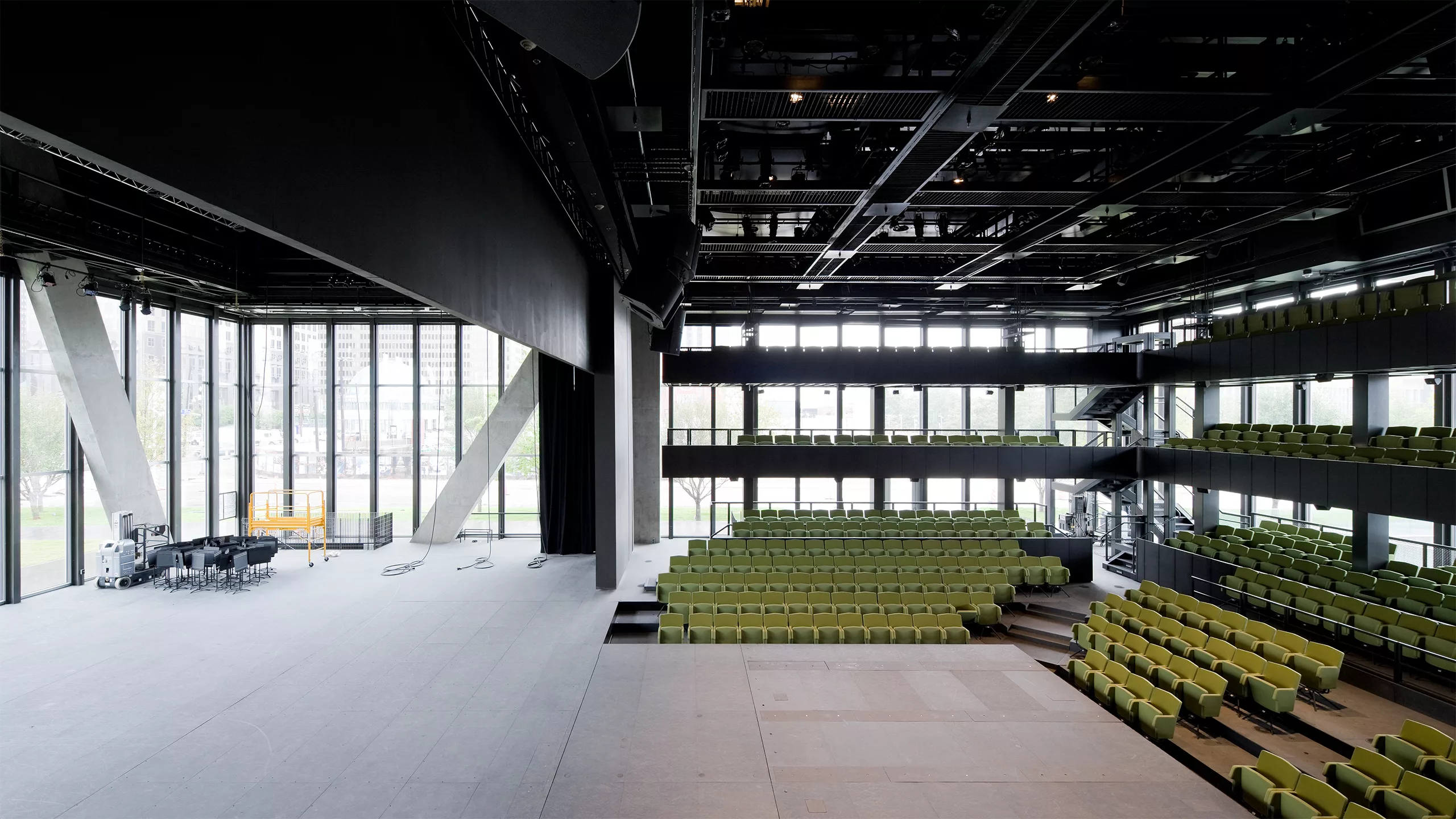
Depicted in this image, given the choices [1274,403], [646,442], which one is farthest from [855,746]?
[1274,403]

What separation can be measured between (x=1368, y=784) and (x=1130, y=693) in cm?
197

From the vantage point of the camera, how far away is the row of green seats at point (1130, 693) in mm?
6383

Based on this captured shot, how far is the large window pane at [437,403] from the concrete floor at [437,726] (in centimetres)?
671

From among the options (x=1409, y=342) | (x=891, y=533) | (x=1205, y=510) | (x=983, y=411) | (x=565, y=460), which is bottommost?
(x=891, y=533)

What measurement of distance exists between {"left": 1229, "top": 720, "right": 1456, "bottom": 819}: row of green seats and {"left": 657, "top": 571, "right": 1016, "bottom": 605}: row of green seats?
558cm

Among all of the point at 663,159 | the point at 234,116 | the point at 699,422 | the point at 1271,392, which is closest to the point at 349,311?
the point at 699,422

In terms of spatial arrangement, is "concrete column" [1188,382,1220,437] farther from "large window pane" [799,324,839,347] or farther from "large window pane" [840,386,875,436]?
"large window pane" [799,324,839,347]

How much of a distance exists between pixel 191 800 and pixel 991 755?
717 cm

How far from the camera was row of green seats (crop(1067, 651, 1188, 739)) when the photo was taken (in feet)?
20.9

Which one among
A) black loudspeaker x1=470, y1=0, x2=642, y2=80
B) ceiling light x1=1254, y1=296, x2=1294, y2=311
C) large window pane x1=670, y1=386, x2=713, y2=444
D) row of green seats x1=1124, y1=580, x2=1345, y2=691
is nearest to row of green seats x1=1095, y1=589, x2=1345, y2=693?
row of green seats x1=1124, y1=580, x2=1345, y2=691

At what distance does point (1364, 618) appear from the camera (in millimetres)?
9070

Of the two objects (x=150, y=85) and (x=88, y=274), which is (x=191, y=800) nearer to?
(x=150, y=85)

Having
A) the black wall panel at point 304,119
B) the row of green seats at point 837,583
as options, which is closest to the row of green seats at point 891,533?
the row of green seats at point 837,583

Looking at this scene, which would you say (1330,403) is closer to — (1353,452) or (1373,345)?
(1353,452)
